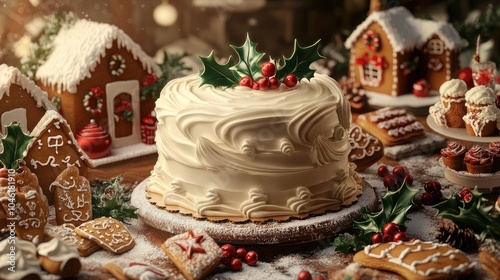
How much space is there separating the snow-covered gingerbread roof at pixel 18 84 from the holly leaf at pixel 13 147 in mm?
784

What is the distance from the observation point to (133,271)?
3.34 m

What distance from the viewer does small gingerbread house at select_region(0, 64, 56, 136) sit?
14.7 ft

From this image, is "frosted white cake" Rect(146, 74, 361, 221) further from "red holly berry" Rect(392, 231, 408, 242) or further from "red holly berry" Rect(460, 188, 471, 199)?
"red holly berry" Rect(460, 188, 471, 199)

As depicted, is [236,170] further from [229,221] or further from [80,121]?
[80,121]

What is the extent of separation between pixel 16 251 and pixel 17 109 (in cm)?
142

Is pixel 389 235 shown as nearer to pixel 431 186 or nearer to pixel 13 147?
pixel 431 186

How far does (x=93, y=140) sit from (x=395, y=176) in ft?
6.04

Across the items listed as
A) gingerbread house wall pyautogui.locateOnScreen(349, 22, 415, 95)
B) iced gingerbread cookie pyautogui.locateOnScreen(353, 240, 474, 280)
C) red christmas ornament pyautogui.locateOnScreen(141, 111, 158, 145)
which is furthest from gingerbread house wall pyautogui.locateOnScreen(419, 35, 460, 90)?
iced gingerbread cookie pyautogui.locateOnScreen(353, 240, 474, 280)

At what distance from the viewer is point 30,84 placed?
4562 mm

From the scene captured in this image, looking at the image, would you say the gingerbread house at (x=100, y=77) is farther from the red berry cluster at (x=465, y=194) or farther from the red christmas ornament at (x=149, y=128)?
the red berry cluster at (x=465, y=194)

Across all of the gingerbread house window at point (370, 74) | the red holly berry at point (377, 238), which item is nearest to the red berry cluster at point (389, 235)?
the red holly berry at point (377, 238)

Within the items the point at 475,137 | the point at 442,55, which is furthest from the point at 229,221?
the point at 442,55

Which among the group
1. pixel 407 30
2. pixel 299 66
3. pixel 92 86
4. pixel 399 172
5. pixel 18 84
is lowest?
pixel 399 172

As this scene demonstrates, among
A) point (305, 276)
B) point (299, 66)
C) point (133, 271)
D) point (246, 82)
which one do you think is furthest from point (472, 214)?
point (133, 271)
